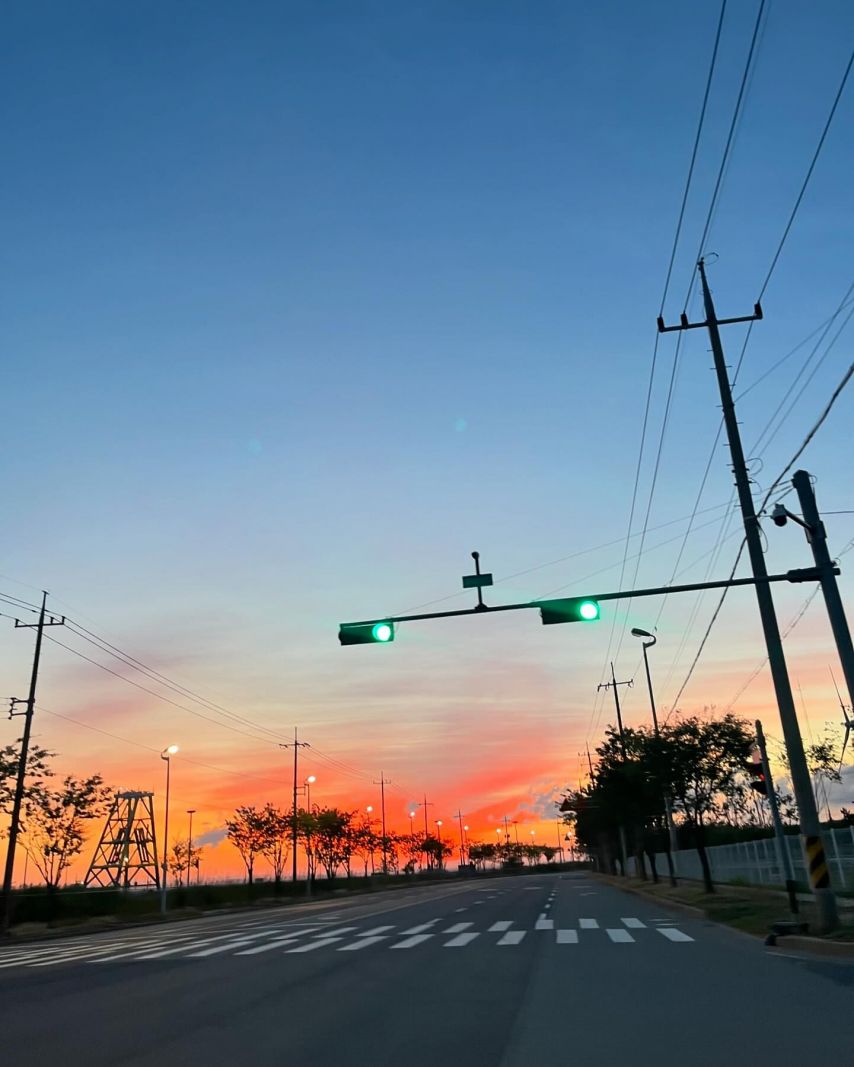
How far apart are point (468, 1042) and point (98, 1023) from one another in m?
4.88

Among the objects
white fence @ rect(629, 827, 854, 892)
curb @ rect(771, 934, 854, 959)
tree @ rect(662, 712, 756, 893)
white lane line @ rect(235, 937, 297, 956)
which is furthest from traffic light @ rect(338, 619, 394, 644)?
tree @ rect(662, 712, 756, 893)

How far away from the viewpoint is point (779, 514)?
18.3 meters

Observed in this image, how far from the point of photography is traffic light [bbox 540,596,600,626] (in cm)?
1669

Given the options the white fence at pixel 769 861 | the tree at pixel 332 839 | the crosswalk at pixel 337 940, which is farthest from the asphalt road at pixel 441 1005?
the tree at pixel 332 839

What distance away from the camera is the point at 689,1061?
783cm

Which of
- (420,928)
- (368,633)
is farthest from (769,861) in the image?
(368,633)

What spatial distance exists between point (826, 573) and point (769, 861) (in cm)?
2167

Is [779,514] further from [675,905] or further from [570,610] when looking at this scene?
[675,905]

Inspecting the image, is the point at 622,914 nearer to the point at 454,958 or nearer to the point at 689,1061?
the point at 454,958

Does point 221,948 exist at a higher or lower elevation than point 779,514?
lower

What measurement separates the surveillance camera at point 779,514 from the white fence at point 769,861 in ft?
25.9

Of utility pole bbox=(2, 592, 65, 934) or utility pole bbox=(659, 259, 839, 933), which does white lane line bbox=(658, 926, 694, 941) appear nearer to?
utility pole bbox=(659, 259, 839, 933)

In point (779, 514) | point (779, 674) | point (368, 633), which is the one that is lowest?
point (779, 674)

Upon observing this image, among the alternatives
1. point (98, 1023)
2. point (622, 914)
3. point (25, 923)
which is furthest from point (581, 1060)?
point (25, 923)
